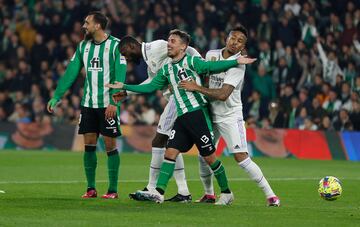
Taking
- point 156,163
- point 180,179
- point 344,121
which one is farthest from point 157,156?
point 344,121

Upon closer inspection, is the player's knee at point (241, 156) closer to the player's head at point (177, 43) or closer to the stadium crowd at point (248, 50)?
the player's head at point (177, 43)

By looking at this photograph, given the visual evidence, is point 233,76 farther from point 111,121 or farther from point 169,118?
point 111,121

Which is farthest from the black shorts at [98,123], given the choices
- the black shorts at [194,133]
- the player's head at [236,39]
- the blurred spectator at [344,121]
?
the blurred spectator at [344,121]

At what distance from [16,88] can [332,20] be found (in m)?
8.72

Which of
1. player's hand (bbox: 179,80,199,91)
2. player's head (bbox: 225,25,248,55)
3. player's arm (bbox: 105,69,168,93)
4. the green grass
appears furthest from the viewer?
player's arm (bbox: 105,69,168,93)

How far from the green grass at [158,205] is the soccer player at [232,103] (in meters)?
0.46

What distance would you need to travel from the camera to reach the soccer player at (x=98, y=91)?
12.7m

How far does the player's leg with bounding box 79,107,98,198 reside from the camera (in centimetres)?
1281

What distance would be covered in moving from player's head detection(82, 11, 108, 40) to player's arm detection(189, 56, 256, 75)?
1.59 meters

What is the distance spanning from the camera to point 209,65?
38.1 ft

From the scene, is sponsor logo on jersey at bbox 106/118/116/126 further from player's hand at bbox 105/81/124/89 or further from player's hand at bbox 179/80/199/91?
player's hand at bbox 179/80/199/91

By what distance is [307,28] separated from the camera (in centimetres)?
2541

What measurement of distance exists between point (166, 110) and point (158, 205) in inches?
58.4

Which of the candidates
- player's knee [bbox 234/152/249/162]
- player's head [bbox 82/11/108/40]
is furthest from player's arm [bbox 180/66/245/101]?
player's head [bbox 82/11/108/40]
